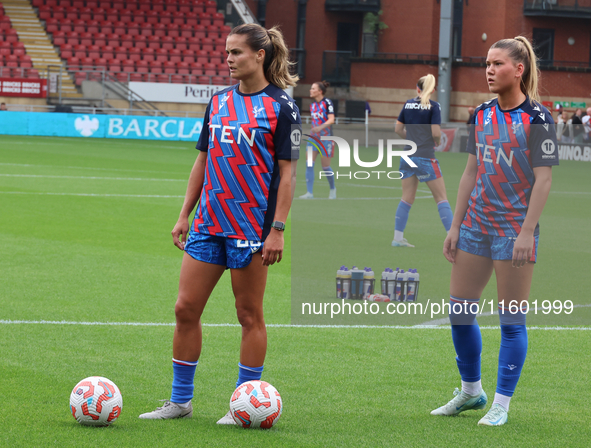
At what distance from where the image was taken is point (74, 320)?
634cm

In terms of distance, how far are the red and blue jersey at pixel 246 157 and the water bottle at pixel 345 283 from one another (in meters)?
2.86

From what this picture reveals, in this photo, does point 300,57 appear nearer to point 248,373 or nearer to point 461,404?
point 461,404

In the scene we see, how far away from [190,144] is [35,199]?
16530mm

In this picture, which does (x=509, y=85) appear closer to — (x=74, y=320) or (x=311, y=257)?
(x=74, y=320)

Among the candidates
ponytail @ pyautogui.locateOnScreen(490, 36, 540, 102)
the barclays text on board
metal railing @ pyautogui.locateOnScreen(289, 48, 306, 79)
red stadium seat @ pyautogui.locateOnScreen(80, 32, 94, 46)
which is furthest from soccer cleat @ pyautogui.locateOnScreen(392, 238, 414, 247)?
metal railing @ pyautogui.locateOnScreen(289, 48, 306, 79)

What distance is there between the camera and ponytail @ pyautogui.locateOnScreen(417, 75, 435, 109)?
9.59 meters

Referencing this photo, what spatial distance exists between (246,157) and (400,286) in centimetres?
312

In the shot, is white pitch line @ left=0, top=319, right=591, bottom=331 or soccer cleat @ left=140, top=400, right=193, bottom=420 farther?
white pitch line @ left=0, top=319, right=591, bottom=331

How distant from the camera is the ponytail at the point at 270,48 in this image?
4055mm

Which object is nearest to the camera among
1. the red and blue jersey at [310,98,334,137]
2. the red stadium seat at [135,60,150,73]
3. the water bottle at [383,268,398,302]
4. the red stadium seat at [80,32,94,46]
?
the water bottle at [383,268,398,302]

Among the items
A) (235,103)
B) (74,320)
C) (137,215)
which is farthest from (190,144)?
(235,103)

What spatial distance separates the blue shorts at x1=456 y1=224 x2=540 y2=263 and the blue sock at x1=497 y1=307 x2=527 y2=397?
29 cm

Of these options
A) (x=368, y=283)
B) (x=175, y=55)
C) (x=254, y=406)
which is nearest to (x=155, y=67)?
(x=175, y=55)

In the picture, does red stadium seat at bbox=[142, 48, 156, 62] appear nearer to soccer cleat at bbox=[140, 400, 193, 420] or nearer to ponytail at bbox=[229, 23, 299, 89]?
ponytail at bbox=[229, 23, 299, 89]
